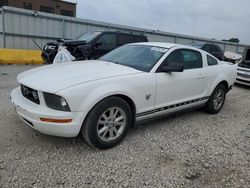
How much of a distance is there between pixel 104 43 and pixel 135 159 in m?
7.16

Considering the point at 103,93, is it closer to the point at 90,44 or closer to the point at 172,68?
the point at 172,68

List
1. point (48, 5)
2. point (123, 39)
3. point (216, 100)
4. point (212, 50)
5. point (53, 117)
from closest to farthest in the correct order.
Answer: point (53, 117) → point (216, 100) → point (123, 39) → point (212, 50) → point (48, 5)

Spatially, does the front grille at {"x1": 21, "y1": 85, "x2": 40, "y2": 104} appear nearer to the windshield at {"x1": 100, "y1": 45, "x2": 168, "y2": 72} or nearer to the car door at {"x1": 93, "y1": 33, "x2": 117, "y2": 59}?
the windshield at {"x1": 100, "y1": 45, "x2": 168, "y2": 72}

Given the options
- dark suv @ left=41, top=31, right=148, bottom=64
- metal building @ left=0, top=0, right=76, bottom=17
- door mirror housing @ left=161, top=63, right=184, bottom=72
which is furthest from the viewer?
metal building @ left=0, top=0, right=76, bottom=17

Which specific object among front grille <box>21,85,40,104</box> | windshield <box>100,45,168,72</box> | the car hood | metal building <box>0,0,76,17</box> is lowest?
front grille <box>21,85,40,104</box>

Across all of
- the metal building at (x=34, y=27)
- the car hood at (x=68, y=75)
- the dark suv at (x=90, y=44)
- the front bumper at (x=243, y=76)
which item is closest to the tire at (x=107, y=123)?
the car hood at (x=68, y=75)

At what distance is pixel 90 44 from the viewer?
9227 millimetres

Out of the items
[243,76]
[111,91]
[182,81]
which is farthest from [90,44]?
[111,91]

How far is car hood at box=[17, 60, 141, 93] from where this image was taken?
3070 millimetres

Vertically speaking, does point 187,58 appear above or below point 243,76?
above

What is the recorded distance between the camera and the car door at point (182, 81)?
395 cm

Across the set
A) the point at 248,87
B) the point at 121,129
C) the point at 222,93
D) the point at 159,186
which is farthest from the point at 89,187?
the point at 248,87

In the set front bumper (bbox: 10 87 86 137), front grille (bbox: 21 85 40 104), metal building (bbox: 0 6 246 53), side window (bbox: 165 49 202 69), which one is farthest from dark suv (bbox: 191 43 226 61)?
front bumper (bbox: 10 87 86 137)

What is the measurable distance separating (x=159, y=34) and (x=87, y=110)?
15785 mm
